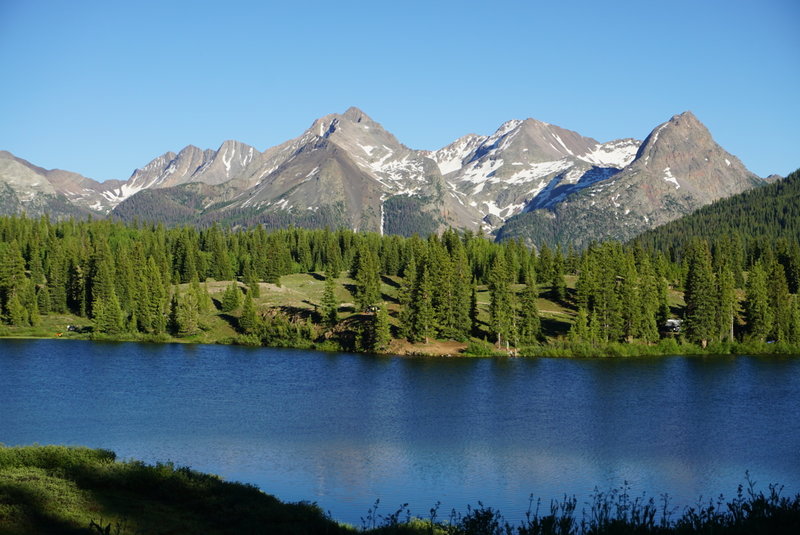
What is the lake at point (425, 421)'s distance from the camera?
49.4 meters

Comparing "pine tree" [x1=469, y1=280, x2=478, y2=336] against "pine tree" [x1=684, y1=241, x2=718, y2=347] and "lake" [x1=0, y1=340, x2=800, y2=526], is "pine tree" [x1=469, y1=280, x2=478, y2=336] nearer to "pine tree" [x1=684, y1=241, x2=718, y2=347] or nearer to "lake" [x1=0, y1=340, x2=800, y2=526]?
"lake" [x1=0, y1=340, x2=800, y2=526]

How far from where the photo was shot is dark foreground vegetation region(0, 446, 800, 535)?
27.5 metres

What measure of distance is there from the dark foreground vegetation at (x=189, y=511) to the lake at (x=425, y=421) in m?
8.08

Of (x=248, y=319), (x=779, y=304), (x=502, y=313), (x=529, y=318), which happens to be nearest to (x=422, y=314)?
(x=502, y=313)

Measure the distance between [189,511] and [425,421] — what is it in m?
38.6

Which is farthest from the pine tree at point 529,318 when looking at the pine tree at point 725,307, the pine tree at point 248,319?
the pine tree at point 248,319

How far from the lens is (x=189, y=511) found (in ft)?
110

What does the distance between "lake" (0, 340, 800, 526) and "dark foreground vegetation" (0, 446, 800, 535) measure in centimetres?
808

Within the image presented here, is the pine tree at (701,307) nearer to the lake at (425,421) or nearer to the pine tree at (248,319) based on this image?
the lake at (425,421)

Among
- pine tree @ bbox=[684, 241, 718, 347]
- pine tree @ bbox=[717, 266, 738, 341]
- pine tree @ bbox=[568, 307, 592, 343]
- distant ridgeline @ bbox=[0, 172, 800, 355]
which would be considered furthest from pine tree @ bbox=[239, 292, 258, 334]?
pine tree @ bbox=[717, 266, 738, 341]

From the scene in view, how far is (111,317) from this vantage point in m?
139

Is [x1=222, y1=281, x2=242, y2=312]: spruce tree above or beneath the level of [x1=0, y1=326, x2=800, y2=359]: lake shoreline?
above

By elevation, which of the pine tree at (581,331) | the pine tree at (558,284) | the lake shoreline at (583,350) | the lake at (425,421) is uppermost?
the pine tree at (558,284)

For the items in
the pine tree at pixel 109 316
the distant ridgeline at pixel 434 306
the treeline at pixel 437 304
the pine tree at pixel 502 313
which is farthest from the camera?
the pine tree at pixel 109 316
